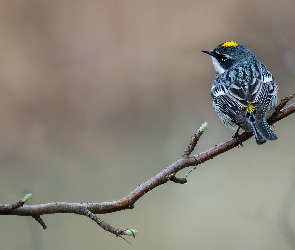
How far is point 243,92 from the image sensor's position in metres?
7.65

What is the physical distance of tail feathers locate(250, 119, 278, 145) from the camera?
6625 millimetres

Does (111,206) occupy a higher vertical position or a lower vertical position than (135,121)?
lower

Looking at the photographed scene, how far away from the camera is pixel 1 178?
14.0m

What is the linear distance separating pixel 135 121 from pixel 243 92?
8.17m

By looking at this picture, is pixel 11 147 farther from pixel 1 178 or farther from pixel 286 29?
pixel 286 29

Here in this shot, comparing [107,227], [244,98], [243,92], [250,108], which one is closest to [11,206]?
[107,227]

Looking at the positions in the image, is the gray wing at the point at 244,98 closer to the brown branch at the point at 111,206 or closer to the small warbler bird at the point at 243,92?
the small warbler bird at the point at 243,92

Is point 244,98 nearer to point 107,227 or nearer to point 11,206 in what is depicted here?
point 107,227

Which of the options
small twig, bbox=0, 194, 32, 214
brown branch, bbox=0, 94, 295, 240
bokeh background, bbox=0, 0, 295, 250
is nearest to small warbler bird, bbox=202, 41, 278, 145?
brown branch, bbox=0, 94, 295, 240

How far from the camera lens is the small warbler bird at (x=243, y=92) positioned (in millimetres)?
6898

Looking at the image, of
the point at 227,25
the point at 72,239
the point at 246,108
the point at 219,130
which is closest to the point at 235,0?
the point at 227,25

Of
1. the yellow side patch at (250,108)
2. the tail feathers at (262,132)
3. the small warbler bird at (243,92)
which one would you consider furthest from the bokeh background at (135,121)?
the tail feathers at (262,132)

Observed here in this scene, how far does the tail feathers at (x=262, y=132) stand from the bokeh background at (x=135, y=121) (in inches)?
181

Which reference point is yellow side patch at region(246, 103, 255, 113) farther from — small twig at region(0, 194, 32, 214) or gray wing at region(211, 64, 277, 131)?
small twig at region(0, 194, 32, 214)
